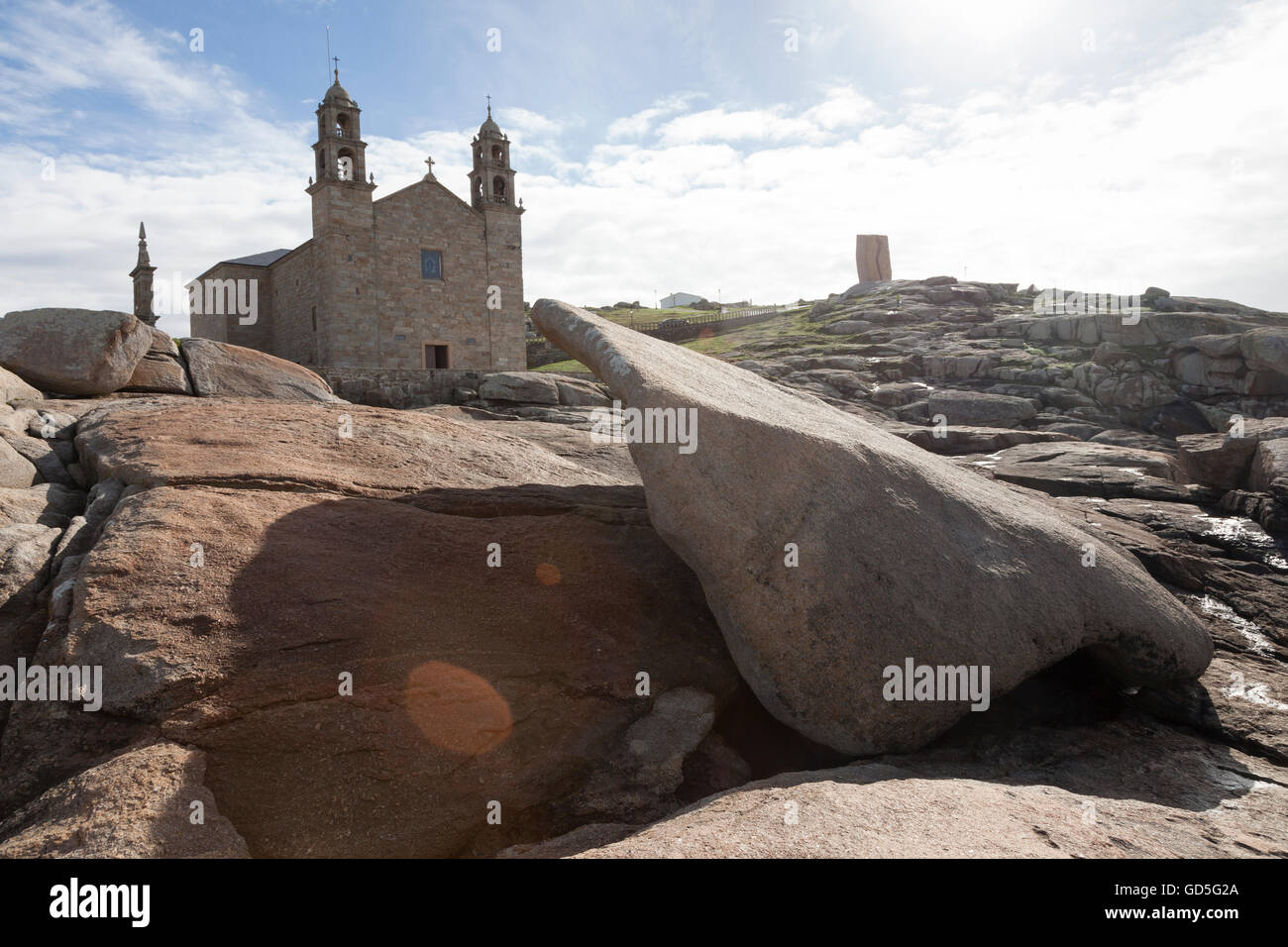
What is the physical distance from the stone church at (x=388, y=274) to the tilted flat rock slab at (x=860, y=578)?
29081 millimetres

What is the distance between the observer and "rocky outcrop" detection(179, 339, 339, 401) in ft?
37.2

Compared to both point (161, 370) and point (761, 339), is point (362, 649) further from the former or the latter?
point (761, 339)

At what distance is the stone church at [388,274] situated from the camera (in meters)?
31.4

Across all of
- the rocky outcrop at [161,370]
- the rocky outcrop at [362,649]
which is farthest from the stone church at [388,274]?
the rocky outcrop at [362,649]

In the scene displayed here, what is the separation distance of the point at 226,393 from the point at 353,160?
24.5m

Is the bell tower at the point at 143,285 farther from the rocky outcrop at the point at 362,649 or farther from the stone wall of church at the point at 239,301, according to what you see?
the rocky outcrop at the point at 362,649

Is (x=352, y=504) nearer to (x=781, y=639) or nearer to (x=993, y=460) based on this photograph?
(x=781, y=639)

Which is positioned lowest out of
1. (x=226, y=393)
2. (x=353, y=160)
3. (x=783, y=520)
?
(x=783, y=520)

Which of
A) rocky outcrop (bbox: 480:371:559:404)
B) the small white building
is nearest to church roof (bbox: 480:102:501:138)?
rocky outcrop (bbox: 480:371:559:404)

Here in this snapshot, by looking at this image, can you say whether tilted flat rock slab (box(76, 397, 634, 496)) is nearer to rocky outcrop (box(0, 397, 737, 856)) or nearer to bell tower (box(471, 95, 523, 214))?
rocky outcrop (box(0, 397, 737, 856))

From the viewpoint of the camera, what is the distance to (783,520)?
5109 mm

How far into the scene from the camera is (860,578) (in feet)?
16.5

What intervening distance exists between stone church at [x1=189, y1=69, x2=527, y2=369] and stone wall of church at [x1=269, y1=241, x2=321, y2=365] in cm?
5
